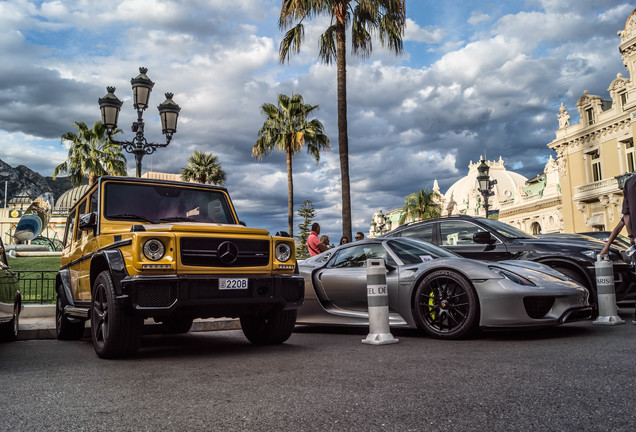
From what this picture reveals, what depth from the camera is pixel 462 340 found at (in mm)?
5875

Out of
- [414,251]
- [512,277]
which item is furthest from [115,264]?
[512,277]

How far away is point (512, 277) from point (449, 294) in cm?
70

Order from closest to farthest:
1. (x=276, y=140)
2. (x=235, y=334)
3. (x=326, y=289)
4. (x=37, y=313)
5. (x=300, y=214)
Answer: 1. (x=326, y=289)
2. (x=235, y=334)
3. (x=37, y=313)
4. (x=276, y=140)
5. (x=300, y=214)

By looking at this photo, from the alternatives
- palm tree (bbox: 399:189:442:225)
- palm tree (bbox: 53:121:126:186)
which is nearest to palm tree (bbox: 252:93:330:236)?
palm tree (bbox: 53:121:126:186)

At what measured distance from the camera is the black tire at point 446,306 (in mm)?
5863

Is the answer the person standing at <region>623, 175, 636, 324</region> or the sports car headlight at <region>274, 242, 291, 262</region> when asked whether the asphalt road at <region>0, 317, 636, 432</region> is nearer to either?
the sports car headlight at <region>274, 242, 291, 262</region>

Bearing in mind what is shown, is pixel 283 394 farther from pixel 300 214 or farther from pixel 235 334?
pixel 300 214

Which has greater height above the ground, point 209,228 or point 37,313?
point 209,228

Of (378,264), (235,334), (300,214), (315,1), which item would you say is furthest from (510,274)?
(300,214)

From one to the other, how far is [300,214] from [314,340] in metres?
68.2

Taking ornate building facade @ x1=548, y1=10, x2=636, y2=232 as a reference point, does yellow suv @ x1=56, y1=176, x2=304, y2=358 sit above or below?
below

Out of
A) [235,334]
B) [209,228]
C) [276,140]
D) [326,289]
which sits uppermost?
[276,140]

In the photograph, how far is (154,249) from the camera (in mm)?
5027

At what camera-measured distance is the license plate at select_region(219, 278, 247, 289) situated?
518cm
